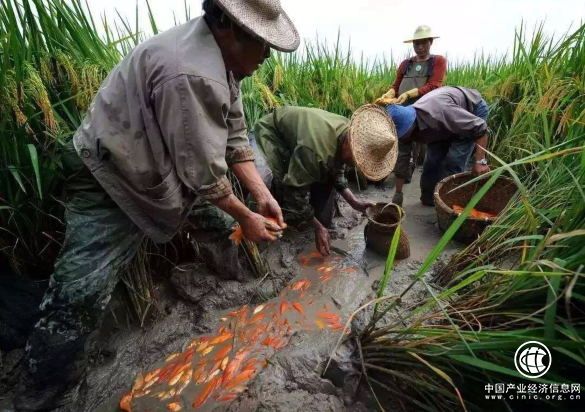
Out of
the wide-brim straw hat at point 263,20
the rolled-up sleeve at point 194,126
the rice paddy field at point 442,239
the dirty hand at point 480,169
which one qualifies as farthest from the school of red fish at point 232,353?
the dirty hand at point 480,169

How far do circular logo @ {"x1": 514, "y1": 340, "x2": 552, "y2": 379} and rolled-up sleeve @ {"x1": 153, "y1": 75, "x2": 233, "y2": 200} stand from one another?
1323mm

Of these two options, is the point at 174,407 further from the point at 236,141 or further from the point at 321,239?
the point at 321,239

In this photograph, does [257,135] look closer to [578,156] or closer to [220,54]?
[220,54]

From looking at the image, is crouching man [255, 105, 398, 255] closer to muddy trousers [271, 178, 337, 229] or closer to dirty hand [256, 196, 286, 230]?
muddy trousers [271, 178, 337, 229]

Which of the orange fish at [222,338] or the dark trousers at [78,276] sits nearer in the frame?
the dark trousers at [78,276]

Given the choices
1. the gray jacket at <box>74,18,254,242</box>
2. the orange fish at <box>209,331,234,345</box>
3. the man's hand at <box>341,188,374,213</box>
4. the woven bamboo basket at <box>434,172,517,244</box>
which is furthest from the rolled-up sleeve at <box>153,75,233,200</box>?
the woven bamboo basket at <box>434,172,517,244</box>

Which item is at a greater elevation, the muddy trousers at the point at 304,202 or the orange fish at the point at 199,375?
the muddy trousers at the point at 304,202

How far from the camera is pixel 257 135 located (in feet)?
10.9

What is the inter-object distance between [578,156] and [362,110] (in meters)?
1.54

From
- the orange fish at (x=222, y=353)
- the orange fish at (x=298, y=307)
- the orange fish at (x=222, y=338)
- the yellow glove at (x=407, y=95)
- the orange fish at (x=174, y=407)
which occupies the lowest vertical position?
the orange fish at (x=298, y=307)

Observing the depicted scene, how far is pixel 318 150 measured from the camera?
2.94 meters

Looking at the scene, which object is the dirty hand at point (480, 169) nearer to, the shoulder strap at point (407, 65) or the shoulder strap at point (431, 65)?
the shoulder strap at point (431, 65)

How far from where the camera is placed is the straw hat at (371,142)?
2.87m

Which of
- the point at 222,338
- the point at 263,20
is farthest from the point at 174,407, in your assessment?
the point at 263,20
